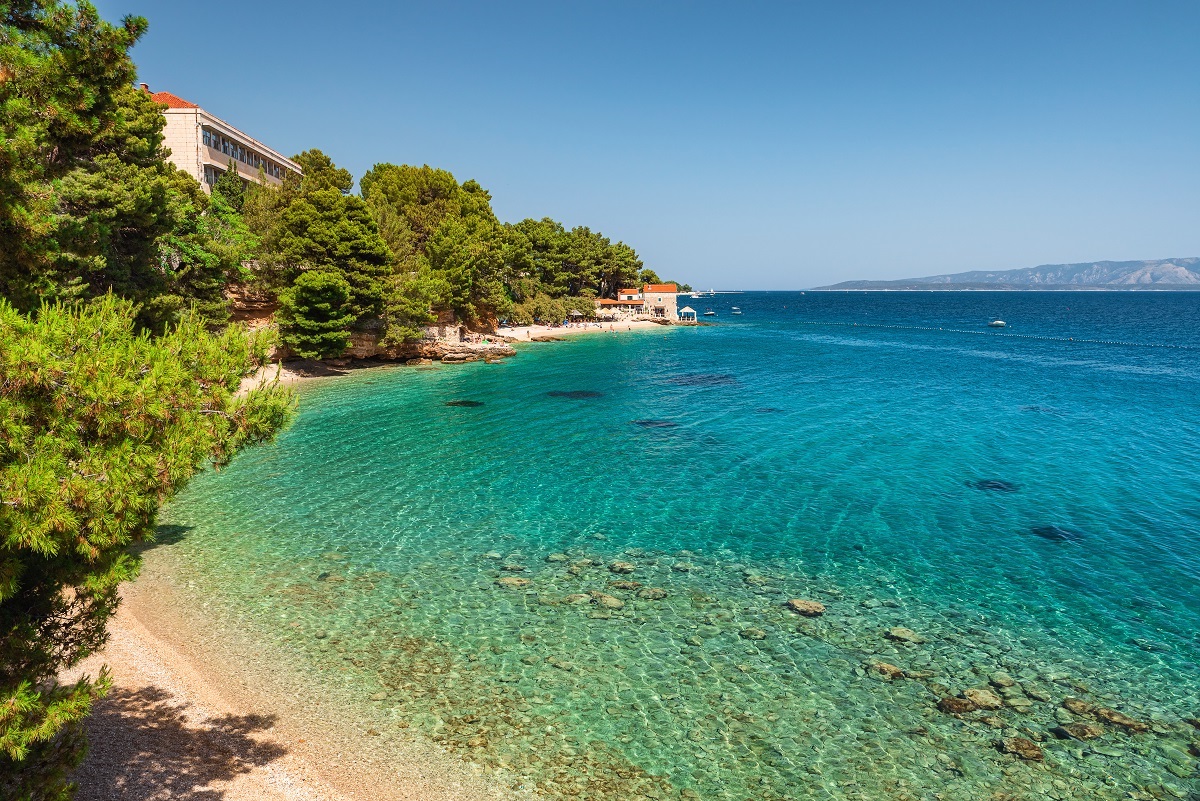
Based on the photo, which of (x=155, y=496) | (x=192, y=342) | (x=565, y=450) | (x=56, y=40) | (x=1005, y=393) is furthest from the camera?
(x=1005, y=393)

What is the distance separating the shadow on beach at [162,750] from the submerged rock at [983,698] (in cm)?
1308

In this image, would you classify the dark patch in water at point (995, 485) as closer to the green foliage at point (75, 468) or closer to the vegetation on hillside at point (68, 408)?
the vegetation on hillside at point (68, 408)

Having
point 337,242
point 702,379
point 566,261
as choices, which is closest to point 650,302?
point 566,261

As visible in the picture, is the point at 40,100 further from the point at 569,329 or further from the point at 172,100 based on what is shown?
the point at 569,329

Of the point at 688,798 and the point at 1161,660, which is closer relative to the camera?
the point at 688,798

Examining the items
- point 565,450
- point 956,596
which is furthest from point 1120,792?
point 565,450

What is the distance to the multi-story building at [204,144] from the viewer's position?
59.4m

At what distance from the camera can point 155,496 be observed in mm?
6668

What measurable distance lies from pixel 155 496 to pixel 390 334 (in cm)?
5275

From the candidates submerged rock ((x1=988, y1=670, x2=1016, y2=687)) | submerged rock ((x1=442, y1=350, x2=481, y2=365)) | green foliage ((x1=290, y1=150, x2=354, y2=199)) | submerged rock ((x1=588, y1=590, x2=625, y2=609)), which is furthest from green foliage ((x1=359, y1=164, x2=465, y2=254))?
submerged rock ((x1=988, y1=670, x2=1016, y2=687))

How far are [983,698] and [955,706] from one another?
768 millimetres

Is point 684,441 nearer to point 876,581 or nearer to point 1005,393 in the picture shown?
point 876,581

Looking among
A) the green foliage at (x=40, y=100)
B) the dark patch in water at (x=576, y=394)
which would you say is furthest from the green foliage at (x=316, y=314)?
the green foliage at (x=40, y=100)

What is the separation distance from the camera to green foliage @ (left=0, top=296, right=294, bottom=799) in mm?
5719
